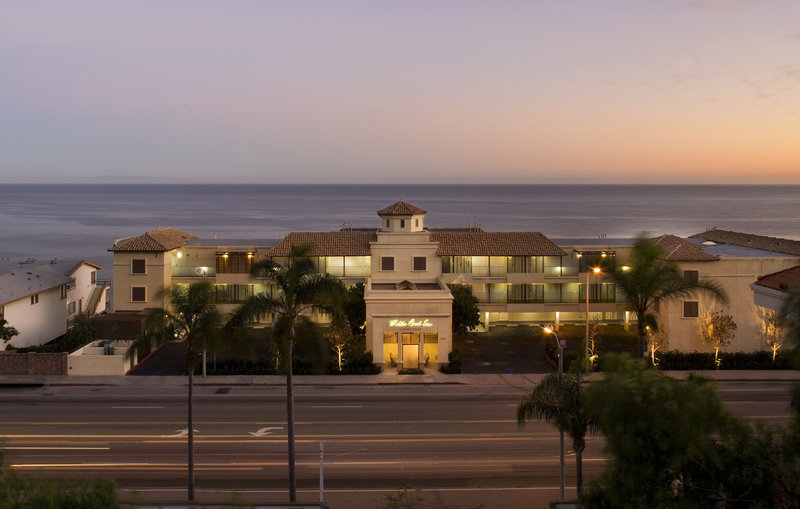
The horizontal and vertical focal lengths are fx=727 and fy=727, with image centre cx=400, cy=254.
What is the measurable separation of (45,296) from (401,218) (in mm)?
25283

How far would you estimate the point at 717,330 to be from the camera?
4362 cm

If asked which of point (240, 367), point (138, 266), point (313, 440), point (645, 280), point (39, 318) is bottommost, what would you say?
point (313, 440)

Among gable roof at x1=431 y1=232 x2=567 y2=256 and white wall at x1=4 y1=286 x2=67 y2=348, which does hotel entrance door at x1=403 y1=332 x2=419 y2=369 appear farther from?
white wall at x1=4 y1=286 x2=67 y2=348

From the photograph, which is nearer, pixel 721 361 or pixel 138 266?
pixel 721 361

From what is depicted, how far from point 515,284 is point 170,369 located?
84.2 feet

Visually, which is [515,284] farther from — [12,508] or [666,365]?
[12,508]

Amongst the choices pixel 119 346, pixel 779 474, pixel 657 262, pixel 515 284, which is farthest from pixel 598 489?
pixel 515 284

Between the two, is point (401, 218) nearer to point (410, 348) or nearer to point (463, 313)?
point (463, 313)

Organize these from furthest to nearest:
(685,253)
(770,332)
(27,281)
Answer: (27,281)
(685,253)
(770,332)

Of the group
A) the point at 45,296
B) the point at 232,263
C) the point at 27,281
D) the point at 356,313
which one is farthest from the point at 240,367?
the point at 27,281

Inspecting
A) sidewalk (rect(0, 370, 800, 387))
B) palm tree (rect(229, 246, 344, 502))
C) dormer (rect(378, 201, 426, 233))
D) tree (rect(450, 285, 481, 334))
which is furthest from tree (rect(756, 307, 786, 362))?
palm tree (rect(229, 246, 344, 502))

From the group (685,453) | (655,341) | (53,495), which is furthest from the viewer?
(655,341)

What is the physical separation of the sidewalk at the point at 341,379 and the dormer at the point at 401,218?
14481 millimetres

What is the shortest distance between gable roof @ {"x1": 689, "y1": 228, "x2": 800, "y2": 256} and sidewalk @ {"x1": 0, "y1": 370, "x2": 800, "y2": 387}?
18.9 metres
